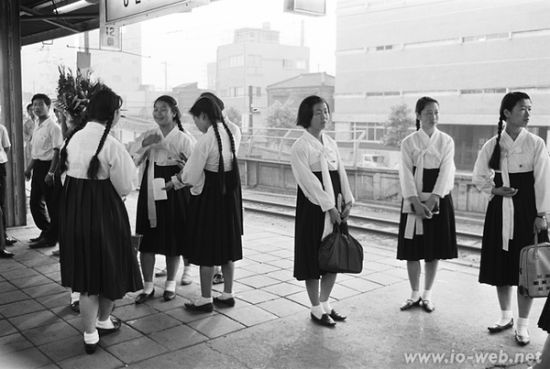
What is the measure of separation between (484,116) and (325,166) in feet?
55.9

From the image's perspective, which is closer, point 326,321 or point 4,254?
point 326,321

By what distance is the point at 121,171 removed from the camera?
302 cm

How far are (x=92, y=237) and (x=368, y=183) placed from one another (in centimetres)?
1228

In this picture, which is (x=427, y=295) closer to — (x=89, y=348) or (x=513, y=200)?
(x=513, y=200)

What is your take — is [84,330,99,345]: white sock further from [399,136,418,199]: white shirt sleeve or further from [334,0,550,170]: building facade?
[334,0,550,170]: building facade

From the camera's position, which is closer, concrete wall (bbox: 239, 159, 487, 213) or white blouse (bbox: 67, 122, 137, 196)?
white blouse (bbox: 67, 122, 137, 196)

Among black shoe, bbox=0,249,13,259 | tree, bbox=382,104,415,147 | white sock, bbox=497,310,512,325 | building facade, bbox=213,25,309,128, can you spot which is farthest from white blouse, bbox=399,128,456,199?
tree, bbox=382,104,415,147

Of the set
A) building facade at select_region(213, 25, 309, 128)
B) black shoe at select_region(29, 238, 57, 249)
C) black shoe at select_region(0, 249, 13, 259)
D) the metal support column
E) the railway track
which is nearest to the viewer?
black shoe at select_region(0, 249, 13, 259)

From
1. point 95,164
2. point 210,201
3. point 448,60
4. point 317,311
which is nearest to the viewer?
point 95,164

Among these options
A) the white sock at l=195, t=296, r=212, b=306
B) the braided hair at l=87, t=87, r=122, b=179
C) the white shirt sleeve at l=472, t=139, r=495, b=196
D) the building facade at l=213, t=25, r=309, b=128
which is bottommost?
the white sock at l=195, t=296, r=212, b=306

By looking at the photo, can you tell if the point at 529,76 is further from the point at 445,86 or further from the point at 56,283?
the point at 56,283

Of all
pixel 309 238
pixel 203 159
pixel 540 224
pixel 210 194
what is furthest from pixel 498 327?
pixel 203 159

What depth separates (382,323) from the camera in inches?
140

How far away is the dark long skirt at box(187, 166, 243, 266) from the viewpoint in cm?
369
